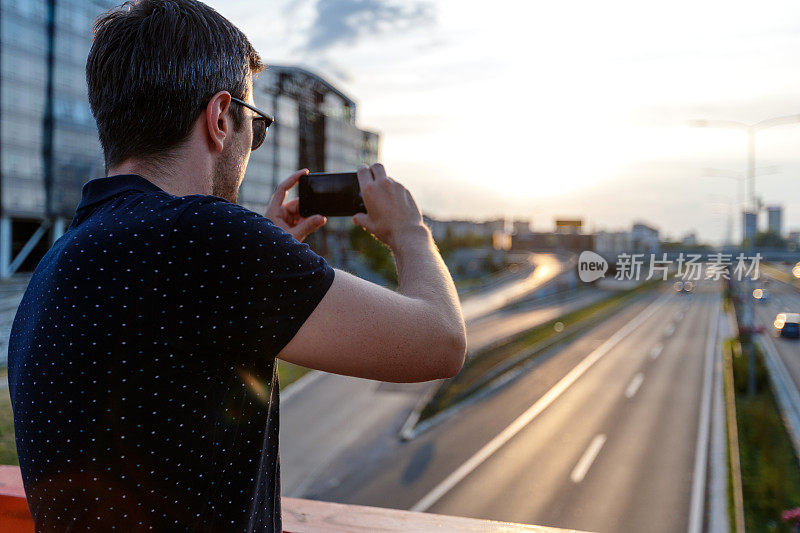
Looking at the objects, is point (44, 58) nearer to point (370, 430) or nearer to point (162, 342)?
point (370, 430)

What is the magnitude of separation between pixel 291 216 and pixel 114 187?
60 centimetres

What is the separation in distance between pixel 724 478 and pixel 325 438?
414 inches

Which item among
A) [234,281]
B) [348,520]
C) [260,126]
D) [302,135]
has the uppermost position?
[302,135]

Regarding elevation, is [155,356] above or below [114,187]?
below

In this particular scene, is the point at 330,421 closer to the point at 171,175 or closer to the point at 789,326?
the point at 171,175

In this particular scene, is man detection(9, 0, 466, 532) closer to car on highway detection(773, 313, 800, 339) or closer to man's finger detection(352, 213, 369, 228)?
man's finger detection(352, 213, 369, 228)

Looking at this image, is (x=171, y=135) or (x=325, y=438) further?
(x=325, y=438)

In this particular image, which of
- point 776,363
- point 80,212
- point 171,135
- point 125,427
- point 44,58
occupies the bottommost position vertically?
point 776,363

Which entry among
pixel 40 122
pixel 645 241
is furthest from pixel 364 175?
pixel 40 122

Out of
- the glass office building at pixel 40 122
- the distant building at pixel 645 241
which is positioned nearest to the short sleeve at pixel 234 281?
the distant building at pixel 645 241

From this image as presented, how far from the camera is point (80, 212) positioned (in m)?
1.19

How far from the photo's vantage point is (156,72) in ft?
3.67

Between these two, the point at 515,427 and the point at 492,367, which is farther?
the point at 492,367

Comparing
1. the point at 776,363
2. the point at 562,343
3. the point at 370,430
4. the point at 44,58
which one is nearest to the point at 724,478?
the point at 370,430
